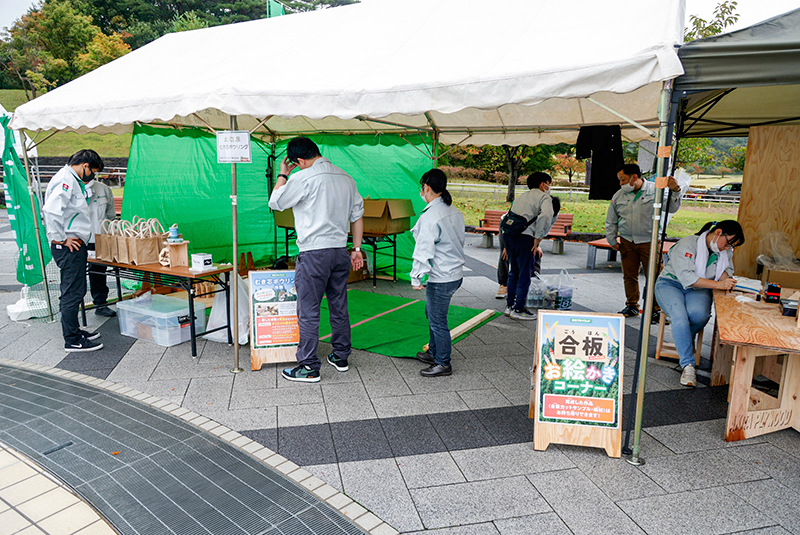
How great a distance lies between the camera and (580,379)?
288cm

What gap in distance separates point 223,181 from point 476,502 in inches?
252

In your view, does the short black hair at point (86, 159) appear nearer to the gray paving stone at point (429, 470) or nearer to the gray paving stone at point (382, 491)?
the gray paving stone at point (382, 491)

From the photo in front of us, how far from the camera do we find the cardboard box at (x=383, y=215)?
22.4ft

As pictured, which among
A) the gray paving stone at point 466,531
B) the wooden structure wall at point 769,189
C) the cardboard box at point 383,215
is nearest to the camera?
the gray paving stone at point 466,531

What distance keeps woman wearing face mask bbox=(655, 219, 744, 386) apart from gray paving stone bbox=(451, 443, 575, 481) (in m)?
1.69

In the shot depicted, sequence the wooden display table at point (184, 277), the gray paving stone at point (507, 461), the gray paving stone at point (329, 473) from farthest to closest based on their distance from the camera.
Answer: the wooden display table at point (184, 277) < the gray paving stone at point (507, 461) < the gray paving stone at point (329, 473)

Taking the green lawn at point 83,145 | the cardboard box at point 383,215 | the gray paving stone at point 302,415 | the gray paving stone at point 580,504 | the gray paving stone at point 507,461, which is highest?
the green lawn at point 83,145

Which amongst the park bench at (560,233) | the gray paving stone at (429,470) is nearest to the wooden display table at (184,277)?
the gray paving stone at (429,470)

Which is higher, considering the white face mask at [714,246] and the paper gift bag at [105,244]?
the white face mask at [714,246]

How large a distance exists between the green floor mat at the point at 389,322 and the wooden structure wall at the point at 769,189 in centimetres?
284

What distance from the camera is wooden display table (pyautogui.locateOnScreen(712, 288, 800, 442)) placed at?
9.41 ft

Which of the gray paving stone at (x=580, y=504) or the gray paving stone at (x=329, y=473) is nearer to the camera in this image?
the gray paving stone at (x=580, y=504)

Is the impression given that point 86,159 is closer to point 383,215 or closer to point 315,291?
point 315,291

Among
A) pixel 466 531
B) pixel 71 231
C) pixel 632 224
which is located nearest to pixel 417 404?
pixel 466 531
